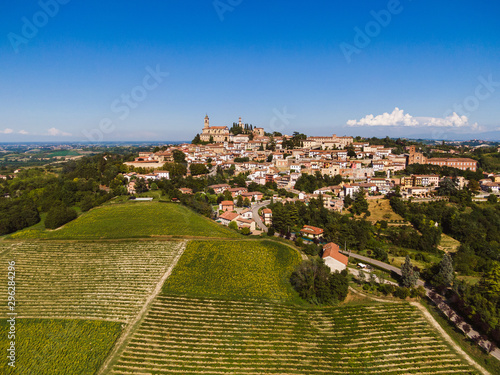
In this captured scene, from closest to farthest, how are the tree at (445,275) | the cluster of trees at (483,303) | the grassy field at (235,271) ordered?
1. the cluster of trees at (483,303)
2. the grassy field at (235,271)
3. the tree at (445,275)

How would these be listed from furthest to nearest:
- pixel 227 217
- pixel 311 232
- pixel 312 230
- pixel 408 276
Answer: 1. pixel 227 217
2. pixel 312 230
3. pixel 311 232
4. pixel 408 276

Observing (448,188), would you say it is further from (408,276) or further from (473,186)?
(408,276)

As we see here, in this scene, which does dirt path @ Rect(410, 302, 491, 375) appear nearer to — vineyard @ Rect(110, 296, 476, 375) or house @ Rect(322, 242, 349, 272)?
vineyard @ Rect(110, 296, 476, 375)

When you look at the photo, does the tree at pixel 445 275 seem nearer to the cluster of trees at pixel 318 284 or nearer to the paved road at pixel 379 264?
the paved road at pixel 379 264

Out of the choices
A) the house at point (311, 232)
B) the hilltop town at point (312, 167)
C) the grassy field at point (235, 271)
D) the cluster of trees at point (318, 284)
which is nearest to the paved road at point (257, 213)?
the hilltop town at point (312, 167)

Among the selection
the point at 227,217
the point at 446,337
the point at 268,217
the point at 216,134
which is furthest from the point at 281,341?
the point at 216,134

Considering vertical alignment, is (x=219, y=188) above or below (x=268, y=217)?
above
